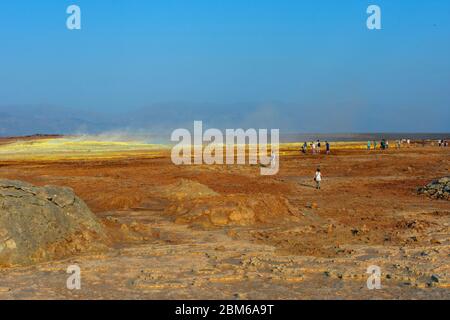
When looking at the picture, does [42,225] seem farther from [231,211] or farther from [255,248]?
[231,211]

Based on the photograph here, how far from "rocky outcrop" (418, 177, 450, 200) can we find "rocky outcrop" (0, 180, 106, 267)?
46.5 feet

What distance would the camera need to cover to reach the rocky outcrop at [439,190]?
74.0 feet

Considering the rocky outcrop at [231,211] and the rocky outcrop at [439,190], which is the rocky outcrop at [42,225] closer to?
the rocky outcrop at [231,211]

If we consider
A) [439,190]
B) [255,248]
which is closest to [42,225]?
[255,248]

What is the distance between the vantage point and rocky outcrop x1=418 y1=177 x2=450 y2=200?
74.0 ft

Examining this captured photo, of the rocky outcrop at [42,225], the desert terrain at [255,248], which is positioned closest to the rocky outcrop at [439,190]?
the desert terrain at [255,248]

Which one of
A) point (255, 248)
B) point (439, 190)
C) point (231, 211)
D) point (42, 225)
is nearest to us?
point (42, 225)

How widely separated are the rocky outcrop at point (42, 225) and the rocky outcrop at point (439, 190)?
558 inches

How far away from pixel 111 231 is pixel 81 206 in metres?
1.01

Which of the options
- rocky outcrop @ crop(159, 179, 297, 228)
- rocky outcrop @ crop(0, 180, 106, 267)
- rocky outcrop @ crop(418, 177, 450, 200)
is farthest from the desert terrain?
rocky outcrop @ crop(418, 177, 450, 200)

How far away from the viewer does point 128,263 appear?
451 inches

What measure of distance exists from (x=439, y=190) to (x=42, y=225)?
53.6 ft

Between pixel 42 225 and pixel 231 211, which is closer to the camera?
pixel 42 225

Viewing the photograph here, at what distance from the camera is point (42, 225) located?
40.7 ft
